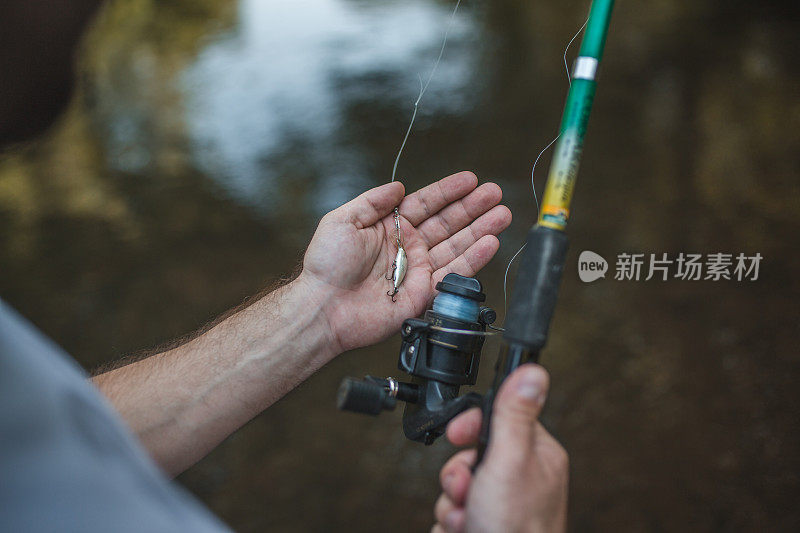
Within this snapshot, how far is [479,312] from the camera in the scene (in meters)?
1.38

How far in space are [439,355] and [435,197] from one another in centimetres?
57

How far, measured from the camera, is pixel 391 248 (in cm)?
172

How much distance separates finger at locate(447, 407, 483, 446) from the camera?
1.06 m

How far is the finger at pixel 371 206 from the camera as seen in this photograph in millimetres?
1644

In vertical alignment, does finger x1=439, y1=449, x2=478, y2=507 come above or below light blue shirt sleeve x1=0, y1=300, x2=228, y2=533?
below

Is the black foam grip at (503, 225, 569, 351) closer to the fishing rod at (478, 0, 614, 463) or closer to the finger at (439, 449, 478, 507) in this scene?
the fishing rod at (478, 0, 614, 463)

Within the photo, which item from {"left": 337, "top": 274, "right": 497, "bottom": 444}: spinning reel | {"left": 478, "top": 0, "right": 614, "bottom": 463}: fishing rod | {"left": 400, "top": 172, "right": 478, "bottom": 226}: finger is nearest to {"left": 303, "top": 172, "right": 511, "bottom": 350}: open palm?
{"left": 400, "top": 172, "right": 478, "bottom": 226}: finger

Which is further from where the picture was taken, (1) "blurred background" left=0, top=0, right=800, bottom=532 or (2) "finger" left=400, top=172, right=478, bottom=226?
(1) "blurred background" left=0, top=0, right=800, bottom=532

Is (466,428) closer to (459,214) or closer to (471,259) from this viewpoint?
(471,259)

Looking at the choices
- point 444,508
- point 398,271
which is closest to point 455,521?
point 444,508

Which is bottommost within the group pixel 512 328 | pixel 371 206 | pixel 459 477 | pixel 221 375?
pixel 221 375

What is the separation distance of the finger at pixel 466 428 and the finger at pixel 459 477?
0.05 meters

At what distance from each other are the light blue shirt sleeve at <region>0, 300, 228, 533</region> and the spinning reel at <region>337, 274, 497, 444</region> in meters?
0.69

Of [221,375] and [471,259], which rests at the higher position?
[471,259]
